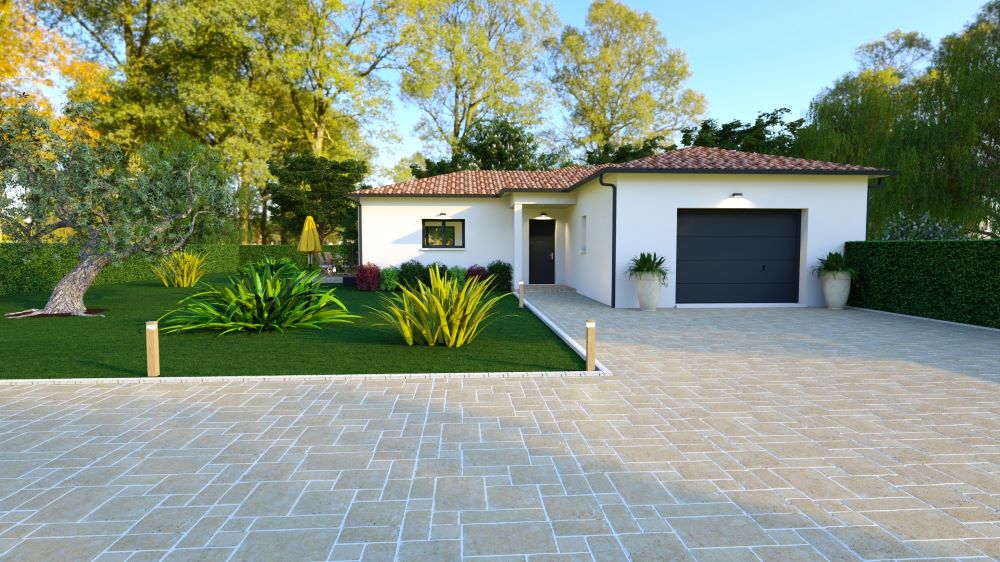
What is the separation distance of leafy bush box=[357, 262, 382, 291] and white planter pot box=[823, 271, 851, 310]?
12.1 meters

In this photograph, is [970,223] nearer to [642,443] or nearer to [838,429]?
[838,429]

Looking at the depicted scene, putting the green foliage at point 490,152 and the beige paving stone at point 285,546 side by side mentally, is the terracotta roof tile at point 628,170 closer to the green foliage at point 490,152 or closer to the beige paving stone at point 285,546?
the green foliage at point 490,152

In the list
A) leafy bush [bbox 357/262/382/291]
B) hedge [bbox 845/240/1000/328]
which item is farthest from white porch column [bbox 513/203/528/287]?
hedge [bbox 845/240/1000/328]

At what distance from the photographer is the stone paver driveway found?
2.65 metres

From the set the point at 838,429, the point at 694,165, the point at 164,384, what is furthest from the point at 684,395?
the point at 694,165

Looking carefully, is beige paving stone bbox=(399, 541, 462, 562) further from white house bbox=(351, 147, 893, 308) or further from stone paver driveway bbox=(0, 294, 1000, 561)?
white house bbox=(351, 147, 893, 308)

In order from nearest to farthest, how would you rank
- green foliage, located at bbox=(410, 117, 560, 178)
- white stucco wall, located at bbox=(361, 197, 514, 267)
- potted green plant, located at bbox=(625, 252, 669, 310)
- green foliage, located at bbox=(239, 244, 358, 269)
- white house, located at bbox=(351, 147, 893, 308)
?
1. potted green plant, located at bbox=(625, 252, 669, 310)
2. white house, located at bbox=(351, 147, 893, 308)
3. white stucco wall, located at bbox=(361, 197, 514, 267)
4. green foliage, located at bbox=(239, 244, 358, 269)
5. green foliage, located at bbox=(410, 117, 560, 178)

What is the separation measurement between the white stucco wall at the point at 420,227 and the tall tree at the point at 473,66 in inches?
546

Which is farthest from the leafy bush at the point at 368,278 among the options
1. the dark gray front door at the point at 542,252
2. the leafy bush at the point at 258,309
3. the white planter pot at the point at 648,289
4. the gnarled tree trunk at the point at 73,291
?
the white planter pot at the point at 648,289

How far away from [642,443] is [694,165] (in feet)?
32.1

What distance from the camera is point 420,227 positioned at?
1781 cm

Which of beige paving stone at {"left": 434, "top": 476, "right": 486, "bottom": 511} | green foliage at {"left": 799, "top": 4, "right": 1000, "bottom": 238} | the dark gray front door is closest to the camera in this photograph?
beige paving stone at {"left": 434, "top": 476, "right": 486, "bottom": 511}

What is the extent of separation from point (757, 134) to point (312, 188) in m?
22.7

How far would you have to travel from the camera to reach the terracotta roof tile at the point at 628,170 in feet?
40.2
